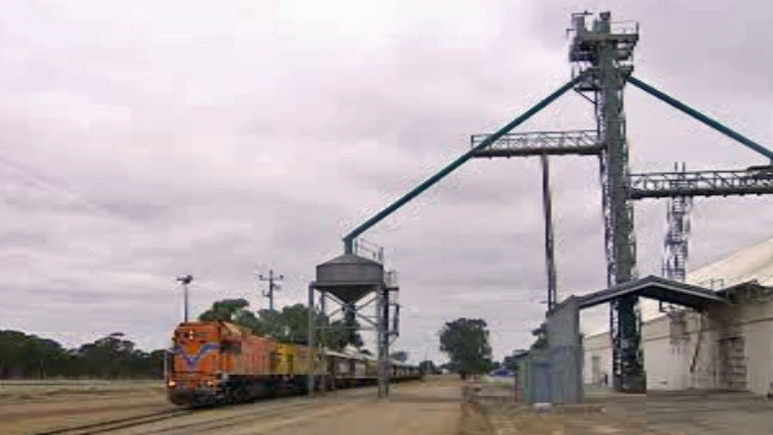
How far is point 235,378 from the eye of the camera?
50500mm

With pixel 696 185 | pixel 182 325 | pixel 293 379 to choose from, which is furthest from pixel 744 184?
pixel 182 325

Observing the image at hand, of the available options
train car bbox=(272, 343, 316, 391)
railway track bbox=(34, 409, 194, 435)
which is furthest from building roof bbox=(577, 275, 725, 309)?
railway track bbox=(34, 409, 194, 435)

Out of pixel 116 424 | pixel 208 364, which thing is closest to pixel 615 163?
pixel 208 364

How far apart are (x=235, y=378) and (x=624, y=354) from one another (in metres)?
27.6

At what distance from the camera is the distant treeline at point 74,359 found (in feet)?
360

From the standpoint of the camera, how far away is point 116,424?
33.4 m

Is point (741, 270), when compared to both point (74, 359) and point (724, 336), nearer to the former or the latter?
point (724, 336)

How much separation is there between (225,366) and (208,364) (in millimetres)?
1123

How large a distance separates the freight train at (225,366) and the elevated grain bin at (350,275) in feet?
14.6

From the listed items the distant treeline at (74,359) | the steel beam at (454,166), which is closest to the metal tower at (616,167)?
the steel beam at (454,166)

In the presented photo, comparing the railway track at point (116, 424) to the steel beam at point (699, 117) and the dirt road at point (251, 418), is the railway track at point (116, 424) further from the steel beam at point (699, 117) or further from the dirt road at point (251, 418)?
the steel beam at point (699, 117)

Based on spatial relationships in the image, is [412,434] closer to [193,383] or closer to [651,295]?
[193,383]

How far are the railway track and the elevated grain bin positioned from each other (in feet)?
81.1

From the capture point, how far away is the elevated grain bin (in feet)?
217
